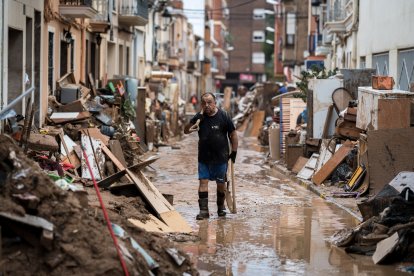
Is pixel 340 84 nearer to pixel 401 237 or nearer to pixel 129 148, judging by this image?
pixel 129 148

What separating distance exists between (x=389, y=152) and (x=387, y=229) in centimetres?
497

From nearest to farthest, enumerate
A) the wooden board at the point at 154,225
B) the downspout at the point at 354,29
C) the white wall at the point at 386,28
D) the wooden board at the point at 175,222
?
the wooden board at the point at 154,225 < the wooden board at the point at 175,222 < the white wall at the point at 386,28 < the downspout at the point at 354,29

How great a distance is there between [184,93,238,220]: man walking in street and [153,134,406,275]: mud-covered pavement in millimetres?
385

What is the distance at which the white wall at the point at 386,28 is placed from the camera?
2208 centimetres

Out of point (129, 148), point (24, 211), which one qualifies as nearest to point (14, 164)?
point (24, 211)

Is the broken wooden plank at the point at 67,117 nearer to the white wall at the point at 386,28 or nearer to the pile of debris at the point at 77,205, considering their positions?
the pile of debris at the point at 77,205

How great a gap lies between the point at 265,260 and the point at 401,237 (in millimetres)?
1521

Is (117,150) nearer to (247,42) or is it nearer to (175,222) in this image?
(175,222)

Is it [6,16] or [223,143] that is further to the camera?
[6,16]

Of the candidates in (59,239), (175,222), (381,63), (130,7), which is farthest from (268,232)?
(130,7)

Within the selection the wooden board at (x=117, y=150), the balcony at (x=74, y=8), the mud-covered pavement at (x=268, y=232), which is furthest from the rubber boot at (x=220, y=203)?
the balcony at (x=74, y=8)

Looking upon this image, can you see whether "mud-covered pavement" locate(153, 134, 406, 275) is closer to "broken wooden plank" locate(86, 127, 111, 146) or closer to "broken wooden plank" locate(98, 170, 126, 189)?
"broken wooden plank" locate(98, 170, 126, 189)

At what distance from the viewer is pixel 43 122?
19.6 m

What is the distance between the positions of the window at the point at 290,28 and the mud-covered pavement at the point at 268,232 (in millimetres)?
46862
